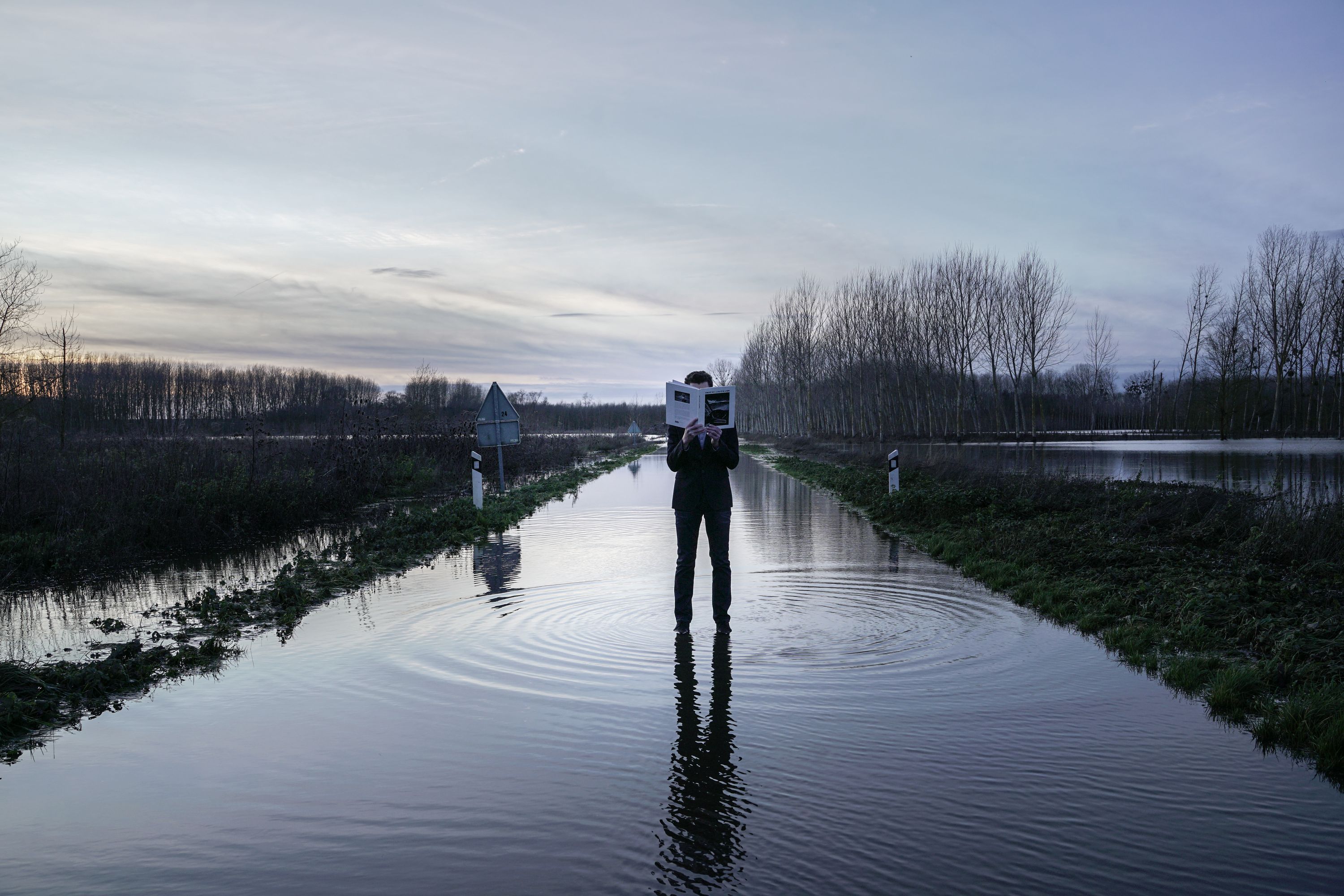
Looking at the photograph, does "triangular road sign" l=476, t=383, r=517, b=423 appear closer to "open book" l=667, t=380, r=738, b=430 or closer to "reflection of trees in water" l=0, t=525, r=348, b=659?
"reflection of trees in water" l=0, t=525, r=348, b=659

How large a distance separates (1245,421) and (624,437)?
206ft

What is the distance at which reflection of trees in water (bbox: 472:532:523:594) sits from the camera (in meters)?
10.4

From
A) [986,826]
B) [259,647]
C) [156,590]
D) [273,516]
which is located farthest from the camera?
[273,516]

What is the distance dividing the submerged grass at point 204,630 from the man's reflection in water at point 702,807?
3.79 meters

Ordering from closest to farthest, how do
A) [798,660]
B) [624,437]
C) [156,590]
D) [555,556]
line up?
1. [798,660]
2. [156,590]
3. [555,556]
4. [624,437]

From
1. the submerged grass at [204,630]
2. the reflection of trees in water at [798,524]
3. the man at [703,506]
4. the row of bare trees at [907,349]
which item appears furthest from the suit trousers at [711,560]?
the row of bare trees at [907,349]

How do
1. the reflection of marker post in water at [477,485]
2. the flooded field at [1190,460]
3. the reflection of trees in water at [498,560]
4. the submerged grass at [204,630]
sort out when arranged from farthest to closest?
the flooded field at [1190,460] → the reflection of marker post in water at [477,485] → the reflection of trees in water at [498,560] → the submerged grass at [204,630]

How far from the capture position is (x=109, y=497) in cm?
1489

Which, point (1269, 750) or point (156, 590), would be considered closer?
point (1269, 750)

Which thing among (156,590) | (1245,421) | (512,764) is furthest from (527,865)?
(1245,421)

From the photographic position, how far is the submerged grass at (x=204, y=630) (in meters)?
5.56

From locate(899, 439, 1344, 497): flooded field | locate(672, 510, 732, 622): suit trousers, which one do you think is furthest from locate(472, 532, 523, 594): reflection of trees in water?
locate(899, 439, 1344, 497): flooded field

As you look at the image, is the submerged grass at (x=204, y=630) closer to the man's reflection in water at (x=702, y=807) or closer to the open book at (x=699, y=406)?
the man's reflection in water at (x=702, y=807)

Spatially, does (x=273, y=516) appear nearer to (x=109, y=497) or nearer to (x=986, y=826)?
(x=109, y=497)
